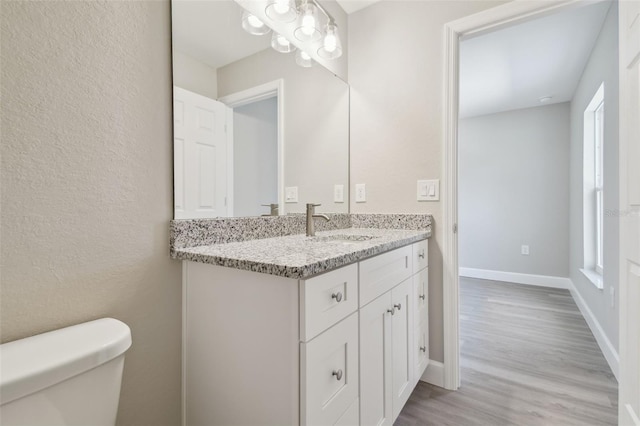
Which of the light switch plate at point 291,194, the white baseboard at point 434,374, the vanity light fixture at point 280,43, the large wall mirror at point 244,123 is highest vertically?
the vanity light fixture at point 280,43

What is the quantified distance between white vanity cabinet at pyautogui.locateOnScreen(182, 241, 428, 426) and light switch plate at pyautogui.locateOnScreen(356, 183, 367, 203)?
78cm

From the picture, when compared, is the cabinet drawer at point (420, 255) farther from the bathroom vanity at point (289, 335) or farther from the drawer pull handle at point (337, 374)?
the drawer pull handle at point (337, 374)

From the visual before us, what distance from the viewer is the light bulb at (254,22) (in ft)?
4.52

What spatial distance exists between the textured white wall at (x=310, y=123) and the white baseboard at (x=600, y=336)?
1866mm

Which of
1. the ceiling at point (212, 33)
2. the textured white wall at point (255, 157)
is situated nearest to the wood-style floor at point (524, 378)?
the textured white wall at point (255, 157)

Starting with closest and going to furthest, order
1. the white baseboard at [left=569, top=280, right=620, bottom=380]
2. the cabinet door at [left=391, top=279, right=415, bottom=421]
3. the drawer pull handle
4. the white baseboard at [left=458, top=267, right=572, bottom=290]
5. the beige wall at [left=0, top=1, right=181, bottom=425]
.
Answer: the beige wall at [left=0, top=1, right=181, bottom=425] → the drawer pull handle → the cabinet door at [left=391, top=279, right=415, bottom=421] → the white baseboard at [left=569, top=280, right=620, bottom=380] → the white baseboard at [left=458, top=267, right=572, bottom=290]

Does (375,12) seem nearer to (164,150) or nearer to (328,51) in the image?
(328,51)

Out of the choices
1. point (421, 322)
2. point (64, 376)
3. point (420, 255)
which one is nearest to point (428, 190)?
point (420, 255)

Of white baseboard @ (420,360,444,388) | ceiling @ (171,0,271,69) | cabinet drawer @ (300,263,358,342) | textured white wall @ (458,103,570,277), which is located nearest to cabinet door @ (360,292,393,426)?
cabinet drawer @ (300,263,358,342)

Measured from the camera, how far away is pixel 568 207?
372 centimetres

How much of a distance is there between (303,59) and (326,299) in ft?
4.55

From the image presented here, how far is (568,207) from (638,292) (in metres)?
3.23

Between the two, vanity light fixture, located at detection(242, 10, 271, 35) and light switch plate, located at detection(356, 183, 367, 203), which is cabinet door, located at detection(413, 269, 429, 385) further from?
vanity light fixture, located at detection(242, 10, 271, 35)

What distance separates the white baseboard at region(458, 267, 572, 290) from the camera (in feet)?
12.3
